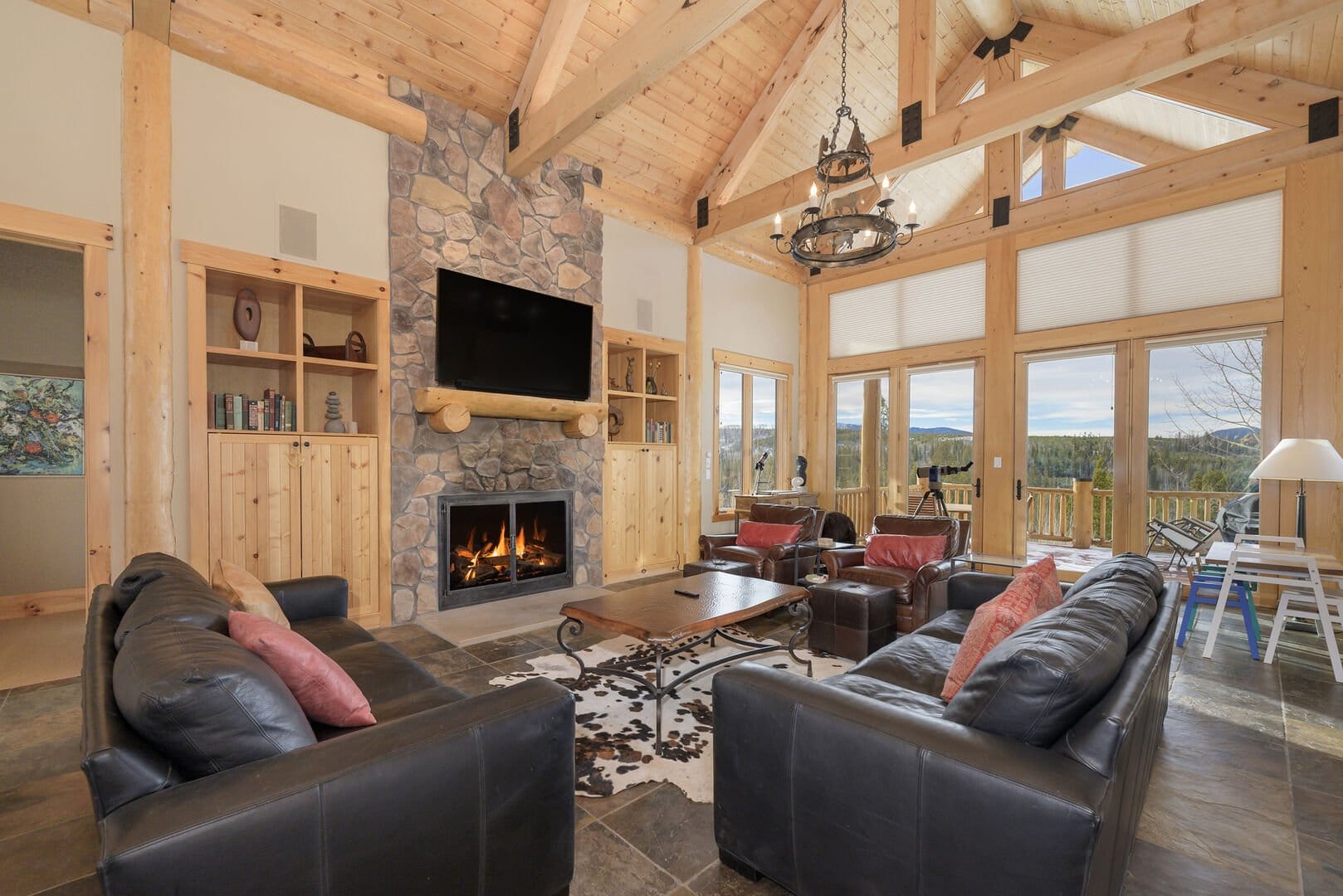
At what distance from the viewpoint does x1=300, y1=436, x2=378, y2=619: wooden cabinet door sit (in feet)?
13.1

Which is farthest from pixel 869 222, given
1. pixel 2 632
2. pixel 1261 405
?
pixel 2 632

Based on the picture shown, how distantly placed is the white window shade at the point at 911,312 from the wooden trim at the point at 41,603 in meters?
7.81

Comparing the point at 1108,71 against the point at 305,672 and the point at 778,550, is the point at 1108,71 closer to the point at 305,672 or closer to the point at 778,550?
the point at 778,550

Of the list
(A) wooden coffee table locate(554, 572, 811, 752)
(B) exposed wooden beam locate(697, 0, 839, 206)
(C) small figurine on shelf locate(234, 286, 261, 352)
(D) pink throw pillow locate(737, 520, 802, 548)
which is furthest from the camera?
(B) exposed wooden beam locate(697, 0, 839, 206)

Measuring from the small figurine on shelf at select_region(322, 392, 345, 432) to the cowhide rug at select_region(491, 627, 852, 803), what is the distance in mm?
2220

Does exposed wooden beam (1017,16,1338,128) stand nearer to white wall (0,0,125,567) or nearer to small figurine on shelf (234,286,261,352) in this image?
small figurine on shelf (234,286,261,352)

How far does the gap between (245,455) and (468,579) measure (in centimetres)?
182

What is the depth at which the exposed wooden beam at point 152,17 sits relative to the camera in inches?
130

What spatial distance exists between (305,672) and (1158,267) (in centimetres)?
691

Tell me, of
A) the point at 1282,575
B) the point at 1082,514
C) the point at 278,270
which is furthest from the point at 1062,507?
the point at 278,270

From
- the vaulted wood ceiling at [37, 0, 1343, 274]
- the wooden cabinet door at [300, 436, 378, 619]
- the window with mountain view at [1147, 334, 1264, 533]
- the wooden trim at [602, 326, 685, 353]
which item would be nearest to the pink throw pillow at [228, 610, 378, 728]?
the wooden cabinet door at [300, 436, 378, 619]

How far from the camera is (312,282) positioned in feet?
13.1

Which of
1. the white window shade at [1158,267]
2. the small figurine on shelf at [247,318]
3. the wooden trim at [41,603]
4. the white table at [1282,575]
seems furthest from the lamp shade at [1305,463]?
the wooden trim at [41,603]

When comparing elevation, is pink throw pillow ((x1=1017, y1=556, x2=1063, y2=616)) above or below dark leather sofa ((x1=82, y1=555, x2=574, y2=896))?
above
